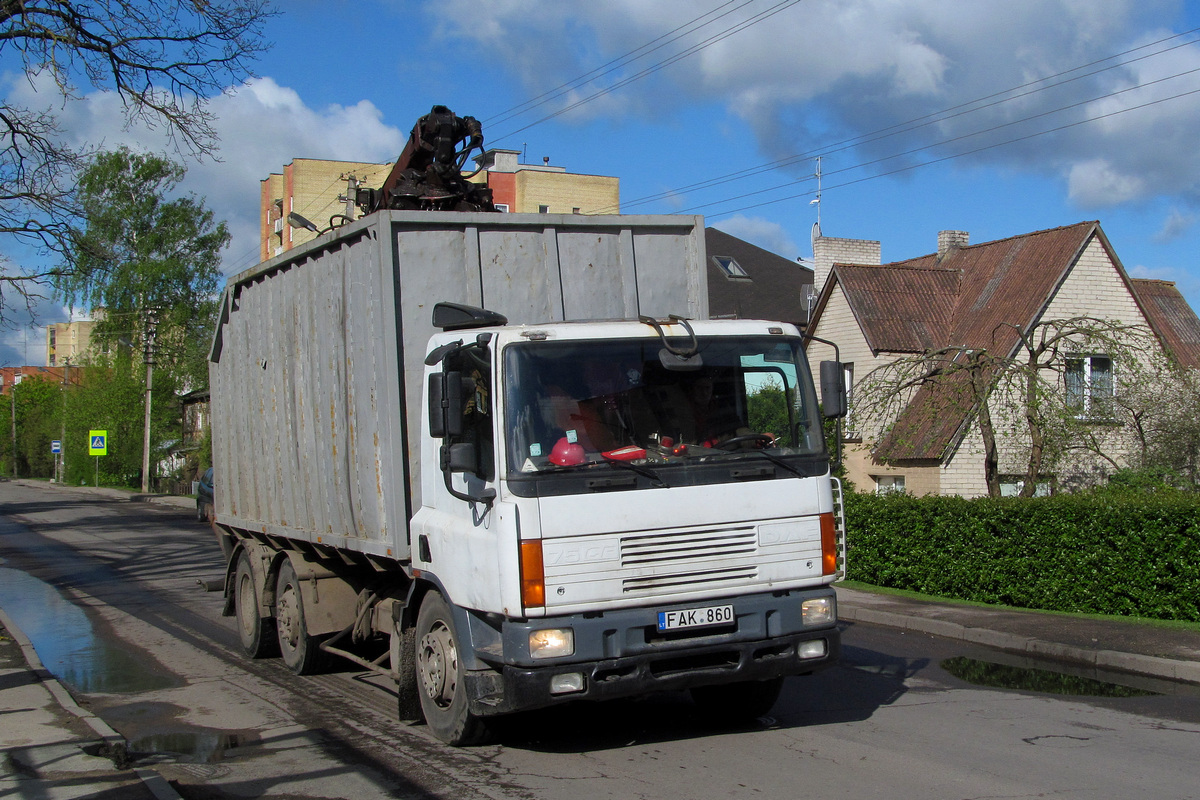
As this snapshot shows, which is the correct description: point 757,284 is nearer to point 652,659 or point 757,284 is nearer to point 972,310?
point 972,310

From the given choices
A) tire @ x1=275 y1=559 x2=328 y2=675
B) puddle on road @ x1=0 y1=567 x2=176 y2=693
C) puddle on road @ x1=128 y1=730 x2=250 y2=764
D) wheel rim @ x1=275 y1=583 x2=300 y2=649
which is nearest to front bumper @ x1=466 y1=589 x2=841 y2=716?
puddle on road @ x1=128 y1=730 x2=250 y2=764

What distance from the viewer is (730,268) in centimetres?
4269

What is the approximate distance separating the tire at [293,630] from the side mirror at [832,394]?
4.75 m

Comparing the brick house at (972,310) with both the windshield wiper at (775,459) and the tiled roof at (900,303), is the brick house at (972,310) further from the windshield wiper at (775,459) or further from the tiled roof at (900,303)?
the windshield wiper at (775,459)

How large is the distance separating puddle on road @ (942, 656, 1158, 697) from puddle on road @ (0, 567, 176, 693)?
6784 millimetres

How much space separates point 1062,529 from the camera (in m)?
13.0

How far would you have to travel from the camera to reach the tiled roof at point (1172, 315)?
29859mm

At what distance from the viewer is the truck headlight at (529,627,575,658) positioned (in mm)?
5957

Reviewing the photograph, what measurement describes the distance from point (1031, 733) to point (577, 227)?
454 centimetres

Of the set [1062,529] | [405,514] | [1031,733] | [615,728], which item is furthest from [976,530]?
[405,514]

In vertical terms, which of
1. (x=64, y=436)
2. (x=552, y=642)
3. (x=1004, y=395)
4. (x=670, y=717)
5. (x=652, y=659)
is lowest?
(x=670, y=717)

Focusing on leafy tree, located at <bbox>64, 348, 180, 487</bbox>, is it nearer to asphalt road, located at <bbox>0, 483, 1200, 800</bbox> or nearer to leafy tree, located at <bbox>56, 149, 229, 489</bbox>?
leafy tree, located at <bbox>56, 149, 229, 489</bbox>

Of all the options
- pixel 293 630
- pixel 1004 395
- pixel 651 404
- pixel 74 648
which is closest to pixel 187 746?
pixel 293 630

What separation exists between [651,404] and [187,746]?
3.80 m
